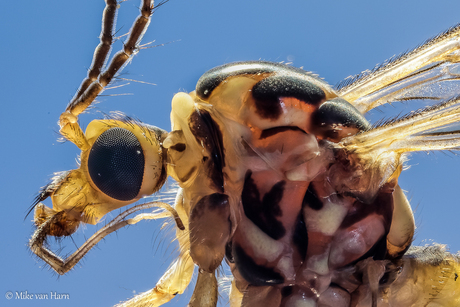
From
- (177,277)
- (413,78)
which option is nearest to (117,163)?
(177,277)

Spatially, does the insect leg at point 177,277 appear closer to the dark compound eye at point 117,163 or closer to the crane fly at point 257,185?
the crane fly at point 257,185

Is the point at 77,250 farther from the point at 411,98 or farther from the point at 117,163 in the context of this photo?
the point at 411,98

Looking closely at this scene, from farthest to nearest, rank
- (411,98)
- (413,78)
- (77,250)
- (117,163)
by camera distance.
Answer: (411,98) < (413,78) < (77,250) < (117,163)

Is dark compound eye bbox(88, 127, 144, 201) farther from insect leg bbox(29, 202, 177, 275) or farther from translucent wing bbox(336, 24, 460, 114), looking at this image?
translucent wing bbox(336, 24, 460, 114)

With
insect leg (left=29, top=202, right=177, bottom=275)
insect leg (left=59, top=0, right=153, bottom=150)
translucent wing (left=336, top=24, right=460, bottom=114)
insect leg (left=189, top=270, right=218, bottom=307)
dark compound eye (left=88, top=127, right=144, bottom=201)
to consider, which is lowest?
insect leg (left=189, top=270, right=218, bottom=307)

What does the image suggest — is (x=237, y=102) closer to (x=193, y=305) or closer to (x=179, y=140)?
(x=179, y=140)

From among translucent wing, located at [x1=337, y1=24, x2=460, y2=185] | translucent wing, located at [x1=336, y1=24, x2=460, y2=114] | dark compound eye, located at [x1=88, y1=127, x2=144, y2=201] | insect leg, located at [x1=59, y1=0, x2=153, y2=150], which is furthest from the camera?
translucent wing, located at [x1=336, y1=24, x2=460, y2=114]

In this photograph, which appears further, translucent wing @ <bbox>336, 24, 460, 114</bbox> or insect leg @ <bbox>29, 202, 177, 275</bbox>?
translucent wing @ <bbox>336, 24, 460, 114</bbox>

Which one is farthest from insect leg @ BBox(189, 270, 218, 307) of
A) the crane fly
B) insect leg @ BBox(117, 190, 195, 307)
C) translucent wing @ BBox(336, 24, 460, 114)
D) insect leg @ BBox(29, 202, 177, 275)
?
translucent wing @ BBox(336, 24, 460, 114)
